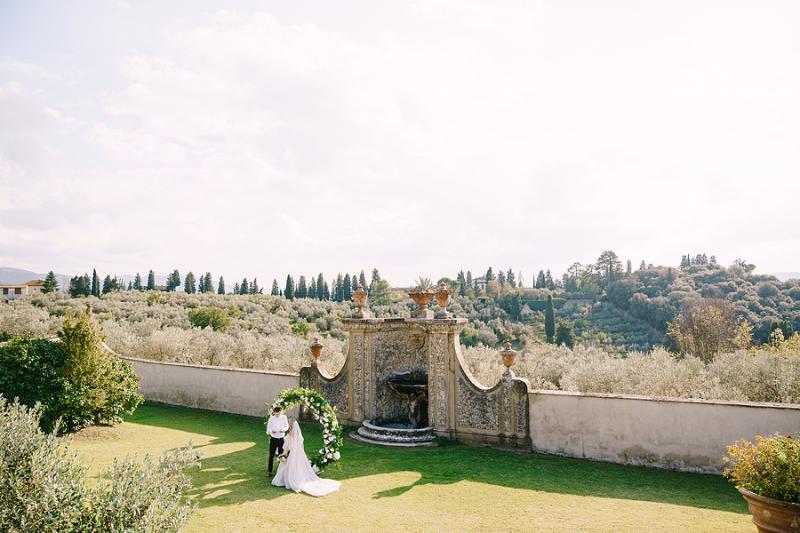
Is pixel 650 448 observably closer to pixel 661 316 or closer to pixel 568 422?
pixel 568 422

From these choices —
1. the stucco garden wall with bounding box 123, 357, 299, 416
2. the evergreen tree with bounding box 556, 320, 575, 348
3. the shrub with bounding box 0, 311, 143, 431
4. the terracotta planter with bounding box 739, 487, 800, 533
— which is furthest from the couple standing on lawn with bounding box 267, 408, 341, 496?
the evergreen tree with bounding box 556, 320, 575, 348

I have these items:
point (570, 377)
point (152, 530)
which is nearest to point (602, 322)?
point (570, 377)

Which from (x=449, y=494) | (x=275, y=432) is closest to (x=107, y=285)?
(x=275, y=432)

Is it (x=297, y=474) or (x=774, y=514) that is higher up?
(x=774, y=514)

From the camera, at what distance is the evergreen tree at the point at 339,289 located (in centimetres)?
6969

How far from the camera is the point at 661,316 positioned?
43438 mm

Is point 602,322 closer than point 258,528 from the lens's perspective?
No

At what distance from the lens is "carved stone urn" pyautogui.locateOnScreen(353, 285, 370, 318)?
1248 cm

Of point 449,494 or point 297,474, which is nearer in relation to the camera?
point 449,494

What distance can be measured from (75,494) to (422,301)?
8154 millimetres

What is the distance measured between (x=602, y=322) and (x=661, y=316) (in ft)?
24.0

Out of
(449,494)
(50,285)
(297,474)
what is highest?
(50,285)

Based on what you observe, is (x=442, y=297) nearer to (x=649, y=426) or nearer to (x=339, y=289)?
(x=649, y=426)

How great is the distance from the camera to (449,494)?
8227 millimetres
